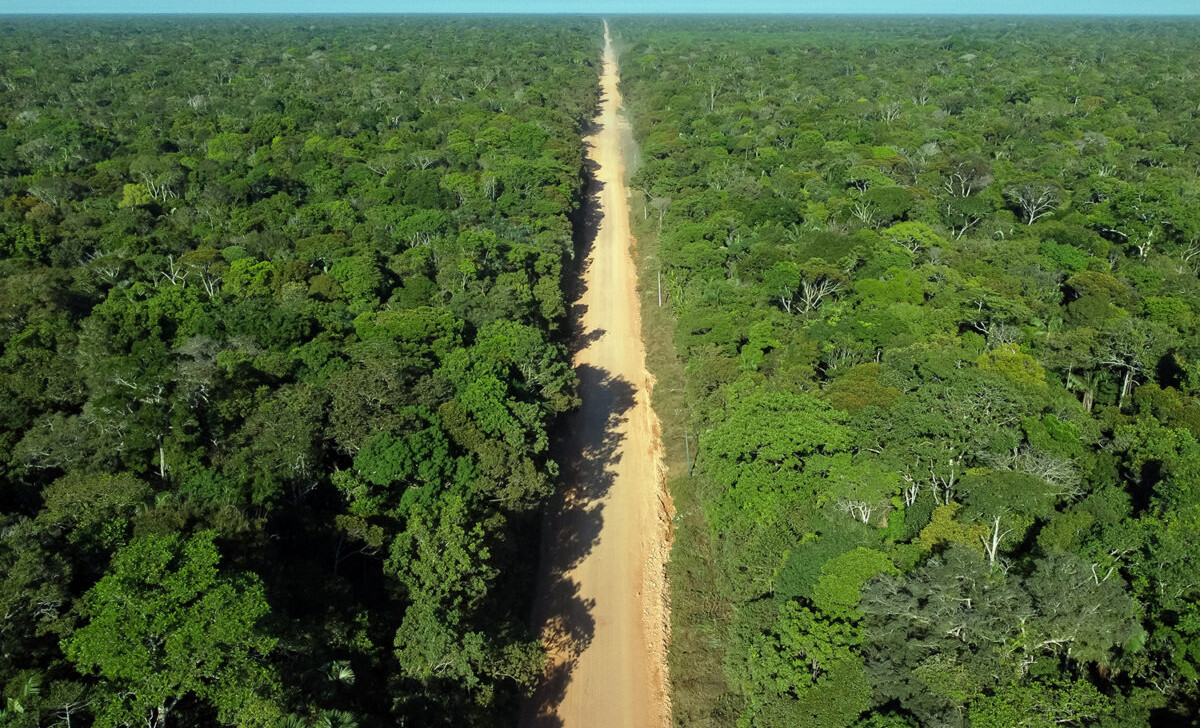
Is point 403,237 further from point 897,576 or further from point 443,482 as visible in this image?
point 897,576

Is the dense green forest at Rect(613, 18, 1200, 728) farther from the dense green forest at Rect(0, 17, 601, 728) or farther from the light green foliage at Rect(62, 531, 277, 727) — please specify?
the light green foliage at Rect(62, 531, 277, 727)

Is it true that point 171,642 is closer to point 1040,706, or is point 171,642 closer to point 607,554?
point 607,554

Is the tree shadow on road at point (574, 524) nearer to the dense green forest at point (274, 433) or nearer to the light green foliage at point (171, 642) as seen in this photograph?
the dense green forest at point (274, 433)

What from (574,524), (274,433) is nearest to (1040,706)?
(574,524)

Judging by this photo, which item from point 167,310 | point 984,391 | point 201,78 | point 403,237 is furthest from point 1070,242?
point 201,78

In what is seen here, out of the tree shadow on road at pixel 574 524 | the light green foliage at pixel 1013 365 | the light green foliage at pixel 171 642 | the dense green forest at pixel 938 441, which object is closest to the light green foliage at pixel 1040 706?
the dense green forest at pixel 938 441
